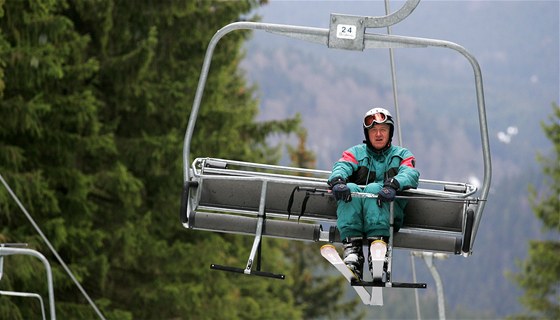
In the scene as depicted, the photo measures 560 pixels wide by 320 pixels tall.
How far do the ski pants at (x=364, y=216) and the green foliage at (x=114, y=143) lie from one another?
9.40 meters

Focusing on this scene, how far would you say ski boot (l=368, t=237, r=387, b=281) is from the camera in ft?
30.7

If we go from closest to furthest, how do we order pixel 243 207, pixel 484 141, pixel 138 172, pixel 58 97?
pixel 484 141 < pixel 243 207 < pixel 58 97 < pixel 138 172

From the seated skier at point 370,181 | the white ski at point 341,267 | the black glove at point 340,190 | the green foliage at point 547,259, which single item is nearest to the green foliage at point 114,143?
the seated skier at point 370,181

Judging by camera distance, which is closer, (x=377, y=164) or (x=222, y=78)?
(x=377, y=164)

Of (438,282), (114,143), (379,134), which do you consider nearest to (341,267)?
→ (379,134)

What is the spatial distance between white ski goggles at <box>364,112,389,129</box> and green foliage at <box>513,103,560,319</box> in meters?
29.0

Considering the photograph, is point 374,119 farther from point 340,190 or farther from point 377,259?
point 377,259

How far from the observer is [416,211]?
412 inches

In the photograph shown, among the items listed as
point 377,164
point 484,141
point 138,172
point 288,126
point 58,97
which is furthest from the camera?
point 288,126

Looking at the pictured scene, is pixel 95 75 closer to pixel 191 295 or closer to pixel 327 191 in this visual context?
pixel 191 295

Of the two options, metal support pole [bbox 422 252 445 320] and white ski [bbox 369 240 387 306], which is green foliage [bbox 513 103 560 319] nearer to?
metal support pole [bbox 422 252 445 320]

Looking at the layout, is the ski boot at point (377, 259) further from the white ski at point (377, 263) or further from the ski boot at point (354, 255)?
the ski boot at point (354, 255)

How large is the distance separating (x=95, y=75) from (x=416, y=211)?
1421cm

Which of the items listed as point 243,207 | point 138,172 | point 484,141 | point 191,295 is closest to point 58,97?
point 138,172
